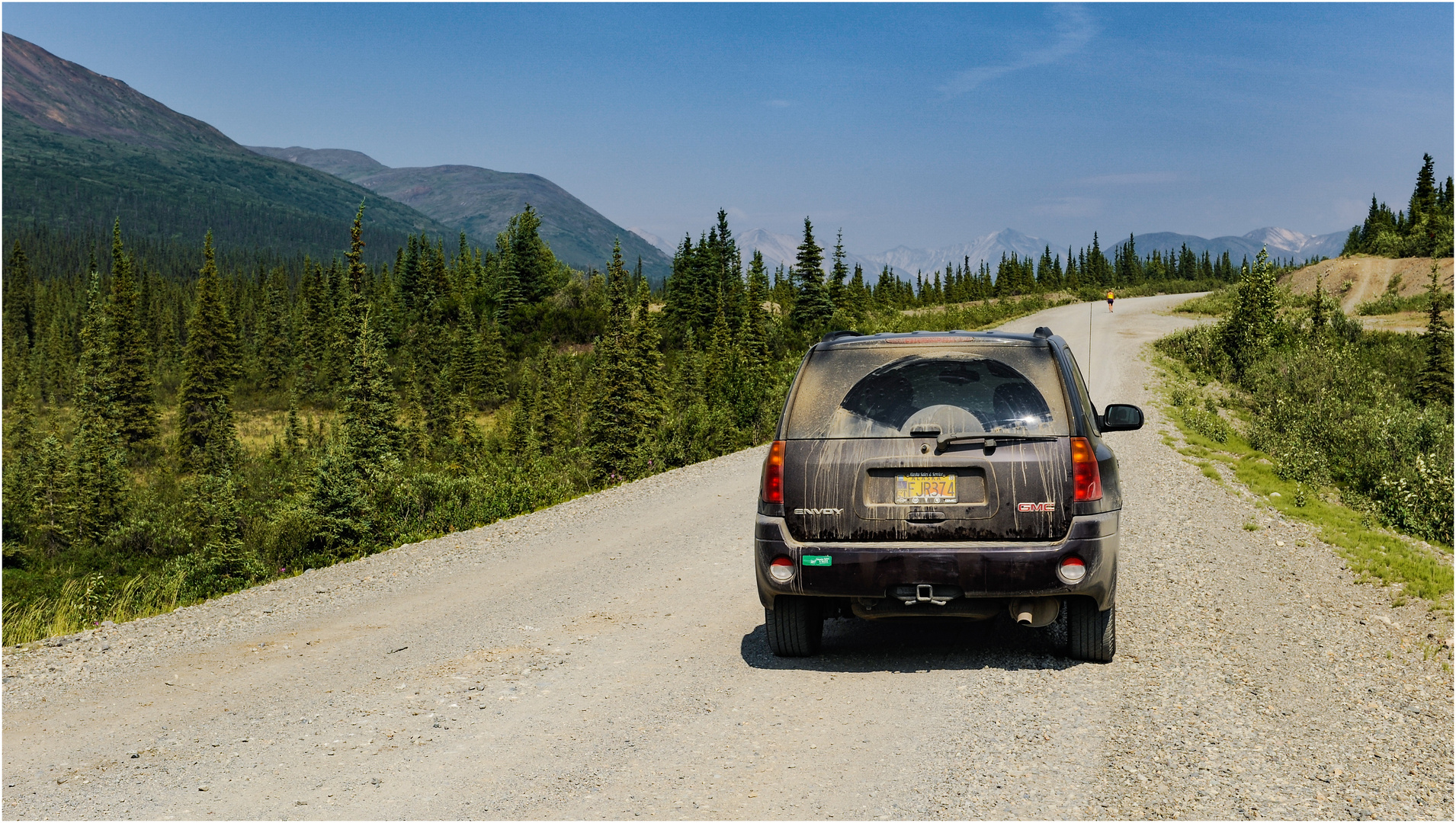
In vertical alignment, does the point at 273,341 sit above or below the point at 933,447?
below

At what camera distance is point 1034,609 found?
5.24 meters

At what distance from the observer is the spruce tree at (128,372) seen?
2422 inches

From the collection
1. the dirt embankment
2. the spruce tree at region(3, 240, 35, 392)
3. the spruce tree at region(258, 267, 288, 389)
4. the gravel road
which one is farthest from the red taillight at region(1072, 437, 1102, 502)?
the spruce tree at region(3, 240, 35, 392)

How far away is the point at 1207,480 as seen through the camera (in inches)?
567

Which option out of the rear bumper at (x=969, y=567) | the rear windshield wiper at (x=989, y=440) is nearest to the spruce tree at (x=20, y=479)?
the rear bumper at (x=969, y=567)

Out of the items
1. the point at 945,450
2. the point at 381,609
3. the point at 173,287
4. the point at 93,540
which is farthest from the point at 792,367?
the point at 173,287

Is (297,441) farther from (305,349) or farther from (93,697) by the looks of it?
(93,697)

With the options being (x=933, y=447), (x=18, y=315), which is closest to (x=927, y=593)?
(x=933, y=447)

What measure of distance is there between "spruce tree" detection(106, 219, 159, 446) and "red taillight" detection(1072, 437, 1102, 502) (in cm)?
6929

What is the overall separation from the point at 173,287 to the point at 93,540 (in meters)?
114

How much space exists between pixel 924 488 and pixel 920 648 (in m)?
1.60

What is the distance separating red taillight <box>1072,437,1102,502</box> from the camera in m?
5.07

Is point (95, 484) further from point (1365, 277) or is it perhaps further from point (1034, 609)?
point (1365, 277)

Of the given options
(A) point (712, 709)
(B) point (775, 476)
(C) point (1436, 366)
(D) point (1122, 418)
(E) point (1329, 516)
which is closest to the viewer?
(A) point (712, 709)
